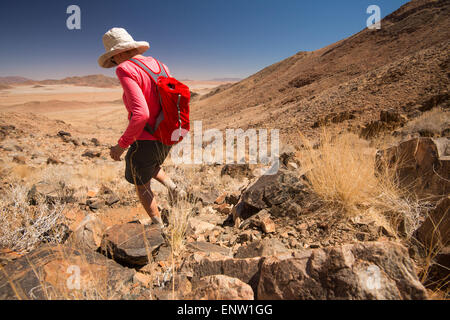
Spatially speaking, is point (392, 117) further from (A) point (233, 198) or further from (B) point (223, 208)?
(B) point (223, 208)

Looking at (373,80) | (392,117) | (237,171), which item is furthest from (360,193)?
(373,80)

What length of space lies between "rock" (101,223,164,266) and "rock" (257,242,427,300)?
94 centimetres

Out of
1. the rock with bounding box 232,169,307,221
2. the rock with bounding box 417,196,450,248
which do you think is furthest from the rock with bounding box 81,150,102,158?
the rock with bounding box 417,196,450,248

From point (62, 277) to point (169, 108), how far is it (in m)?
1.35

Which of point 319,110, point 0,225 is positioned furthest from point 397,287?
point 319,110

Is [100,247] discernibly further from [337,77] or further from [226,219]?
[337,77]

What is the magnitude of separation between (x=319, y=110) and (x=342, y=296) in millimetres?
7705

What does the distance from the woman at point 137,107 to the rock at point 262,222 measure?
2.74 feet

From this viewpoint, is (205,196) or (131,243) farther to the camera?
(205,196)

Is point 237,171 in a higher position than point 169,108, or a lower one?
lower

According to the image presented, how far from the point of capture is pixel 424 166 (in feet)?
7.55

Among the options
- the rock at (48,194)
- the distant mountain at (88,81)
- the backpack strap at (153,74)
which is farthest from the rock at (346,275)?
the distant mountain at (88,81)

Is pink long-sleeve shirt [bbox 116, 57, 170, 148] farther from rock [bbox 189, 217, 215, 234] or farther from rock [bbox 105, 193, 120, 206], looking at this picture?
rock [bbox 105, 193, 120, 206]

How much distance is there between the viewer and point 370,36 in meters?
16.3
